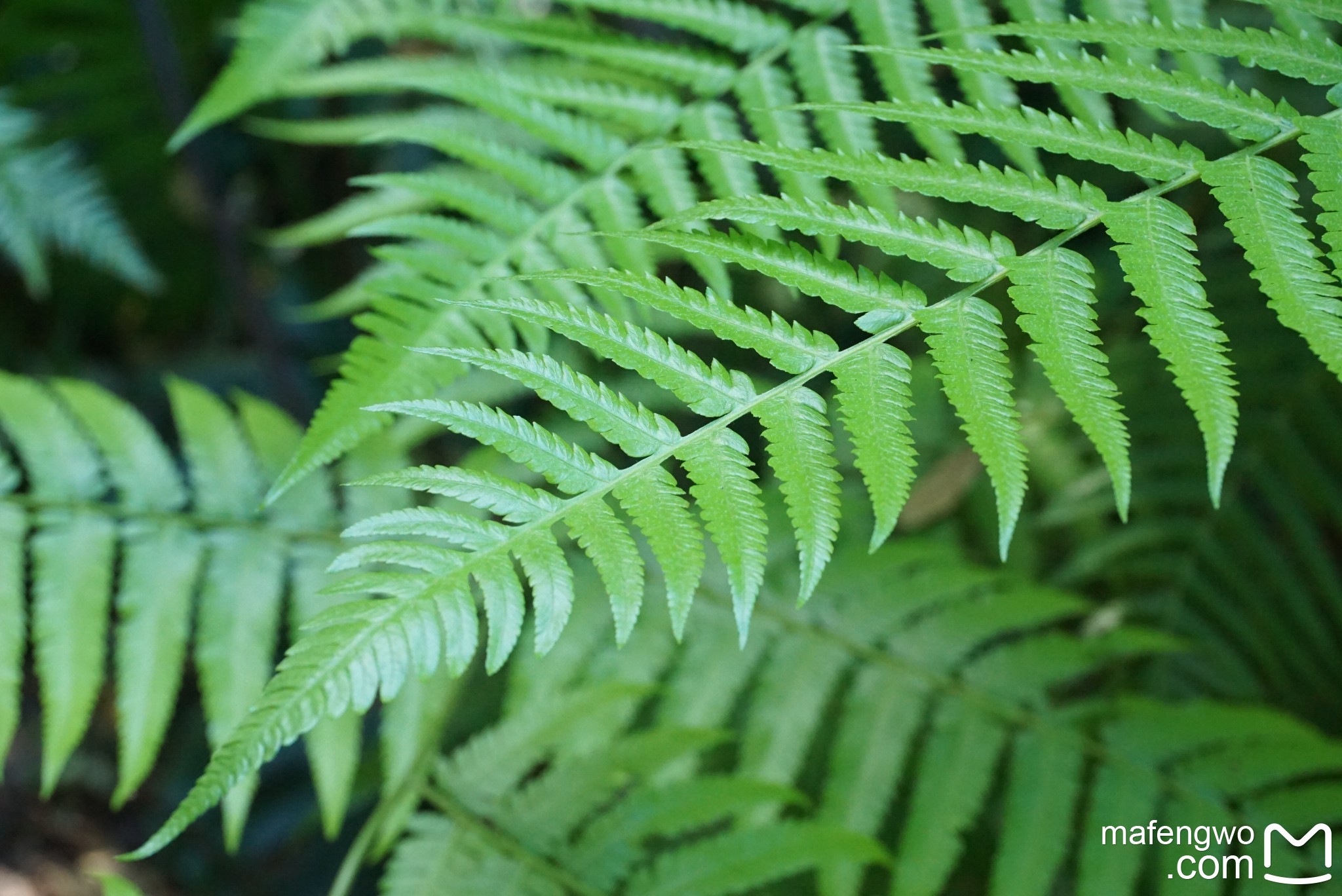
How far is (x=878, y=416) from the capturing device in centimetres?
72

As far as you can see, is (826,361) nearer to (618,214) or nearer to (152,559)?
(618,214)

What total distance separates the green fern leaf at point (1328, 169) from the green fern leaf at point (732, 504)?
47cm

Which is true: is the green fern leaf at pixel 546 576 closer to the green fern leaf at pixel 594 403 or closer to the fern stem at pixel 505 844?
the green fern leaf at pixel 594 403

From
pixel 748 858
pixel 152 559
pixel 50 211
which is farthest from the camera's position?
pixel 50 211

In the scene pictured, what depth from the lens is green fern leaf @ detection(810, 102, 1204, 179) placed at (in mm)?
729

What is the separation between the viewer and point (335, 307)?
1.33 m

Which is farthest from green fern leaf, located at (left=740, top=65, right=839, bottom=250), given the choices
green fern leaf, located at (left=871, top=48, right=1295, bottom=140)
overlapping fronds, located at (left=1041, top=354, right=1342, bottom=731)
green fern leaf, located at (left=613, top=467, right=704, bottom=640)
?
overlapping fronds, located at (left=1041, top=354, right=1342, bottom=731)

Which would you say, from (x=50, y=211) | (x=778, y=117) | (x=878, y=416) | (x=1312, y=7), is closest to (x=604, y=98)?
(x=778, y=117)

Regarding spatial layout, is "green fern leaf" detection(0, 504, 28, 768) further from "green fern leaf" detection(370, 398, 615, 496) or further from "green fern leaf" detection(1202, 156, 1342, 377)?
"green fern leaf" detection(1202, 156, 1342, 377)

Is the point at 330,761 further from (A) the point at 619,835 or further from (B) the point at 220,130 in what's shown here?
(B) the point at 220,130

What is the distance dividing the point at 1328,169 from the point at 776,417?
0.47 m

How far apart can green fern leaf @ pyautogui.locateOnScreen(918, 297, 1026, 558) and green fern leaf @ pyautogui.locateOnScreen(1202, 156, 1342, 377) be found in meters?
0.20

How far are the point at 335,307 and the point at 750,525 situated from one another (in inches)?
34.1

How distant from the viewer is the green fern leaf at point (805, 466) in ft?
2.35
